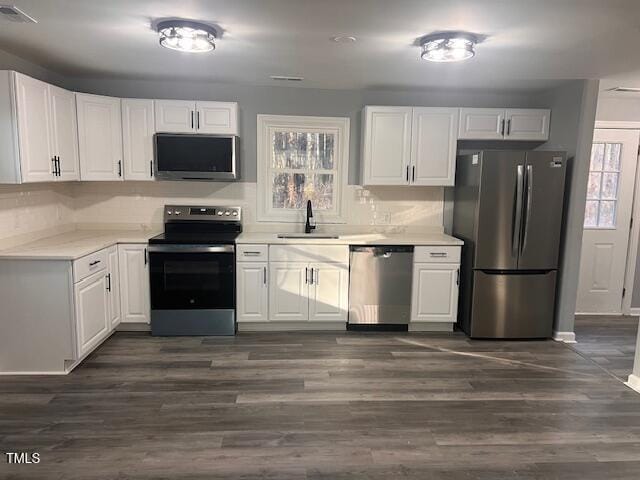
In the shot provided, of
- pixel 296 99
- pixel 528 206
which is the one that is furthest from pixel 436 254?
pixel 296 99

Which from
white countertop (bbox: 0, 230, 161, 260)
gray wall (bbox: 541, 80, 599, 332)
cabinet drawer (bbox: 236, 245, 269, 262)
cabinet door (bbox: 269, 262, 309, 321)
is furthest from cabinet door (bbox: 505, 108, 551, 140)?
white countertop (bbox: 0, 230, 161, 260)

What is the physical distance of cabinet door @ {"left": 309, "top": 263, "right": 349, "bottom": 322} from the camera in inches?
161

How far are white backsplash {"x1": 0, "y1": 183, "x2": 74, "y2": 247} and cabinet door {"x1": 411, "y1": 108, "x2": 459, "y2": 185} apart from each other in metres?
3.43

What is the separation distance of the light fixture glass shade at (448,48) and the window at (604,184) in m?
2.80

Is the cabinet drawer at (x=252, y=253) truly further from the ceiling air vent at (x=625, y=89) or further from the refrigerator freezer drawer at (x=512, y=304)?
the ceiling air vent at (x=625, y=89)

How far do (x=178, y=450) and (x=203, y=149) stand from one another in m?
2.62

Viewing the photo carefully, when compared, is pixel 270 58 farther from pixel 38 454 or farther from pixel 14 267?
pixel 38 454

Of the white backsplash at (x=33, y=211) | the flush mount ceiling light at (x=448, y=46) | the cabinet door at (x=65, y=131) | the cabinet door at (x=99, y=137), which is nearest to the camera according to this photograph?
the flush mount ceiling light at (x=448, y=46)

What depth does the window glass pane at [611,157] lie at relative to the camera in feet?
15.7

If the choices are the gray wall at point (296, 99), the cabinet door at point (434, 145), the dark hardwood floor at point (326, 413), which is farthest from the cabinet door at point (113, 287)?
the cabinet door at point (434, 145)

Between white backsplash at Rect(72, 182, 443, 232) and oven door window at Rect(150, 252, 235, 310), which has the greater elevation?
white backsplash at Rect(72, 182, 443, 232)

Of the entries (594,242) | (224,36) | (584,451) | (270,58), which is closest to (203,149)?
(270,58)

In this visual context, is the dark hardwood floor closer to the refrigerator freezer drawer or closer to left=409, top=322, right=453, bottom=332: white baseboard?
the refrigerator freezer drawer

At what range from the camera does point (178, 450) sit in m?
2.35
